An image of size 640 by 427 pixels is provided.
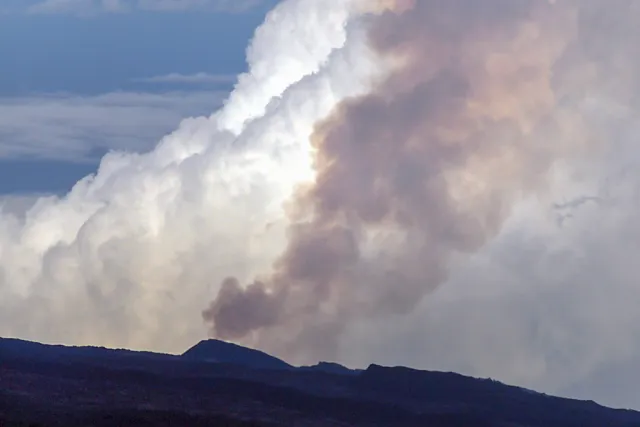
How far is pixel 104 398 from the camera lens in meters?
192

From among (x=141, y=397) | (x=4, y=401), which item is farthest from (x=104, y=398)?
(x=4, y=401)

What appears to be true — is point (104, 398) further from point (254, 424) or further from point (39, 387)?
point (254, 424)

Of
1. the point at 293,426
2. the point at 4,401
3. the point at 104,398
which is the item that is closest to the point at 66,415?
the point at 4,401

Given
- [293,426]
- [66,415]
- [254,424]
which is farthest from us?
[293,426]

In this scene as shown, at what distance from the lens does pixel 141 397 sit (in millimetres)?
198750

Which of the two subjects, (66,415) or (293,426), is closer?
(66,415)

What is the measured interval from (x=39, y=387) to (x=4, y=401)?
2480 centimetres

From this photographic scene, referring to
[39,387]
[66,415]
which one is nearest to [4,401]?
[66,415]

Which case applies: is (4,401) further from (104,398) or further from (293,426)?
(293,426)

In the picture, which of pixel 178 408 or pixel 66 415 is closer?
pixel 66 415

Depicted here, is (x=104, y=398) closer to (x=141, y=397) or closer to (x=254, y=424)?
(x=141, y=397)

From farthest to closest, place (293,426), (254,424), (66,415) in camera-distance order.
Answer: (293,426) < (254,424) < (66,415)

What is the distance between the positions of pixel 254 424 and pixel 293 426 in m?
14.3

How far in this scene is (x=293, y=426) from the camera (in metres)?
194
